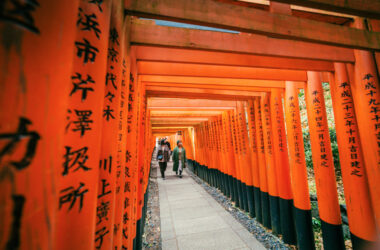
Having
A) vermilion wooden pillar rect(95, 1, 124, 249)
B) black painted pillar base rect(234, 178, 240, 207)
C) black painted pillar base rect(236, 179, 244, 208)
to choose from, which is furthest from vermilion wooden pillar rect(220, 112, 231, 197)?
vermilion wooden pillar rect(95, 1, 124, 249)

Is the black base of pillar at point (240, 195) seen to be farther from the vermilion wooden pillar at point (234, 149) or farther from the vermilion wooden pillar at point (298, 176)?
the vermilion wooden pillar at point (298, 176)

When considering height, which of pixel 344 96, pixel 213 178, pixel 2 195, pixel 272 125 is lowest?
pixel 213 178

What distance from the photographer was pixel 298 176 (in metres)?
3.83

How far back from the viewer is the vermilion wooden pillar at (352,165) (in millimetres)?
2697

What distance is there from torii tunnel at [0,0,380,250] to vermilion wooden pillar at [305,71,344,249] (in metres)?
0.02

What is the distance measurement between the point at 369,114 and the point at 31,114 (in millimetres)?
4265

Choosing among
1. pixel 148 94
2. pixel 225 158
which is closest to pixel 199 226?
pixel 225 158

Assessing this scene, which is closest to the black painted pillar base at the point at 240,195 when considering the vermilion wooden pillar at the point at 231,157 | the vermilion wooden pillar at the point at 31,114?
the vermilion wooden pillar at the point at 231,157

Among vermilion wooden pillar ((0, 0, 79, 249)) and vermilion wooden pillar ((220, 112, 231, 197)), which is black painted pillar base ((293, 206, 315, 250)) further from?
vermilion wooden pillar ((0, 0, 79, 249))

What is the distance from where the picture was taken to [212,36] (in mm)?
2172

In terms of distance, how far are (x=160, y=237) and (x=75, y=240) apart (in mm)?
4857

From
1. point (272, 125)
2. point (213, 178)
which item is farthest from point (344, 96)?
point (213, 178)

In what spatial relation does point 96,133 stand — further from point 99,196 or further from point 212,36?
point 212,36

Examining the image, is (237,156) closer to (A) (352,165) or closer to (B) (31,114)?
(A) (352,165)
